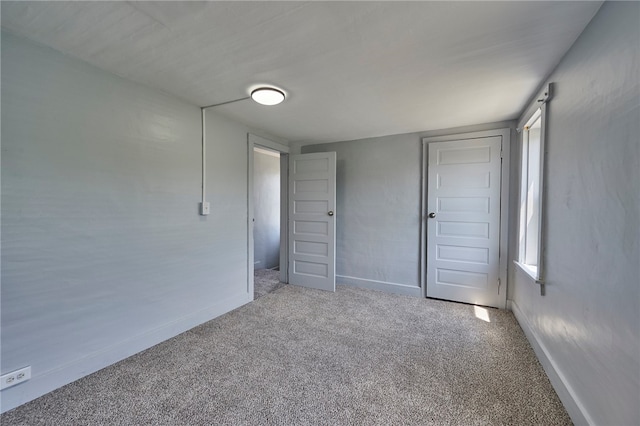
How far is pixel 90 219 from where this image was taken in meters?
1.82

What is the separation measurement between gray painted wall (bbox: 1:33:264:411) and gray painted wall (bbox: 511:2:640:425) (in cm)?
283

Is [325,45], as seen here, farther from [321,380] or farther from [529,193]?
[529,193]

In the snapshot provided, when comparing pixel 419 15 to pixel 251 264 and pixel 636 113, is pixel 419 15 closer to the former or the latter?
pixel 636 113

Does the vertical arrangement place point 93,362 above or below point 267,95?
below

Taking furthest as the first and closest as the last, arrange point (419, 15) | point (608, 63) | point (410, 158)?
point (410, 158)
point (419, 15)
point (608, 63)

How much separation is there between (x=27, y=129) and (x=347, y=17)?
1.94m

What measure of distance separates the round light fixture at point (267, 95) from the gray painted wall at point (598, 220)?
1934mm

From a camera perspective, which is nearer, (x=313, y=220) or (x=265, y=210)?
(x=313, y=220)

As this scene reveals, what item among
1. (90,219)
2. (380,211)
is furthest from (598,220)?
(90,219)

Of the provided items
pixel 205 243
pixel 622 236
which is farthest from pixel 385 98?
pixel 205 243

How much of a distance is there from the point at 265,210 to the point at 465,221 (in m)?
3.44

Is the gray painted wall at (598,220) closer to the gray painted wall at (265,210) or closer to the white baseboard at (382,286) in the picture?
the white baseboard at (382,286)

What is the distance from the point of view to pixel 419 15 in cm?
133

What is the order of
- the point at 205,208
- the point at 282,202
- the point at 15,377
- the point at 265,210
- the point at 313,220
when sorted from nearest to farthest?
the point at 15,377 → the point at 205,208 → the point at 313,220 → the point at 282,202 → the point at 265,210
